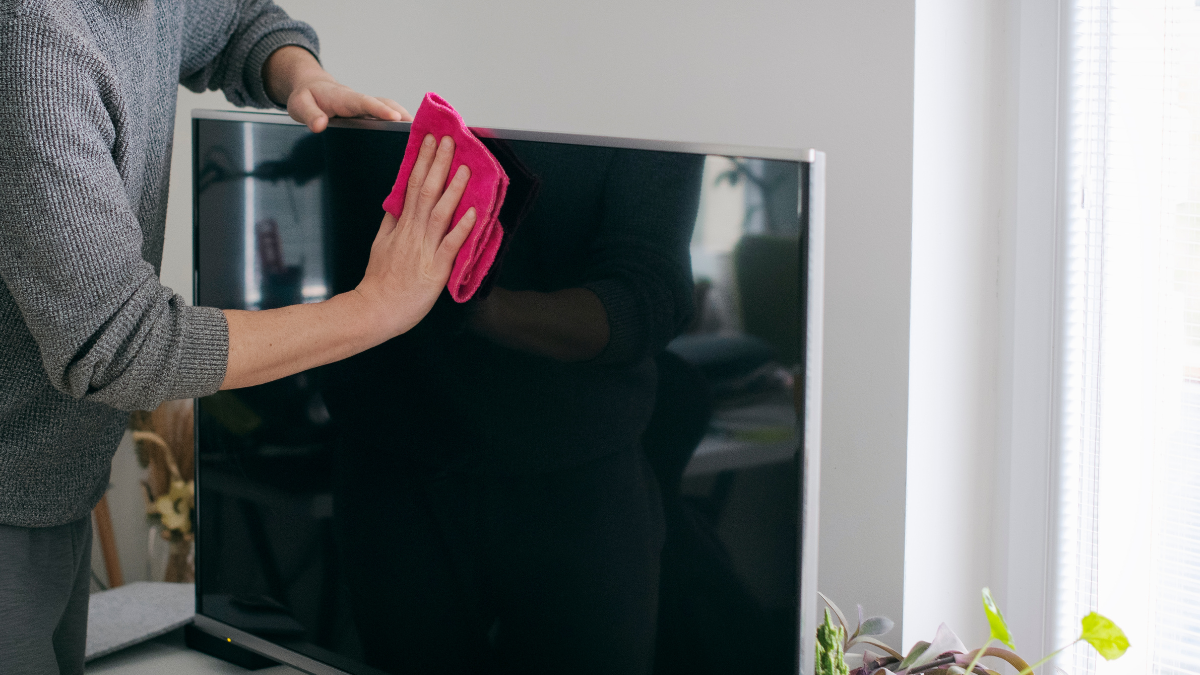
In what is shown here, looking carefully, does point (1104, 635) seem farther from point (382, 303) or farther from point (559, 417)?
point (382, 303)

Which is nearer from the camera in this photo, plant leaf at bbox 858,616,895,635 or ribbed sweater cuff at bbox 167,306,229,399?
ribbed sweater cuff at bbox 167,306,229,399

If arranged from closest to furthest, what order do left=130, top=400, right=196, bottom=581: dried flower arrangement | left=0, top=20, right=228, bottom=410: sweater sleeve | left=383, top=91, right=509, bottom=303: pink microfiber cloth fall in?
left=0, top=20, right=228, bottom=410: sweater sleeve < left=383, top=91, right=509, bottom=303: pink microfiber cloth < left=130, top=400, right=196, bottom=581: dried flower arrangement

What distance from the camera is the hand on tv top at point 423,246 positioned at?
2.76 ft

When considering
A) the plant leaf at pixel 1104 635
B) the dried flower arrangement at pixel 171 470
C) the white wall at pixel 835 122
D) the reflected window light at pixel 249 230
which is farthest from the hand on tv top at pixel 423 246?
the dried flower arrangement at pixel 171 470

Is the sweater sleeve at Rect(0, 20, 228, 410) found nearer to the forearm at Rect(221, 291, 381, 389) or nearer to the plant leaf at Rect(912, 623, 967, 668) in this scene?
the forearm at Rect(221, 291, 381, 389)

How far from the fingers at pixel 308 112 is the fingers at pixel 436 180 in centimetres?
22

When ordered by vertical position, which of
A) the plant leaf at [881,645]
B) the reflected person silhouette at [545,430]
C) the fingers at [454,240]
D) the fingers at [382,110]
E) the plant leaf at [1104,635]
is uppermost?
the fingers at [382,110]

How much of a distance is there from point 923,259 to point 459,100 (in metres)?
0.83

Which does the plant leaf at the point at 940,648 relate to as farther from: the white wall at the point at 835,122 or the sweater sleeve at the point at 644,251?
the sweater sleeve at the point at 644,251

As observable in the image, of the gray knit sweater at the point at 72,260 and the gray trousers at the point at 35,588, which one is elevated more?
the gray knit sweater at the point at 72,260

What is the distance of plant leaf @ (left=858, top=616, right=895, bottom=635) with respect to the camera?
3.22 ft

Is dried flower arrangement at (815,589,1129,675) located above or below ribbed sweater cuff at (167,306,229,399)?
below

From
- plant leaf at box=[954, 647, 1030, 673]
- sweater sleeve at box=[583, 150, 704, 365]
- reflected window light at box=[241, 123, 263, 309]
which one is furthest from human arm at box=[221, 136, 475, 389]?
plant leaf at box=[954, 647, 1030, 673]

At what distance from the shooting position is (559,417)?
0.89m
